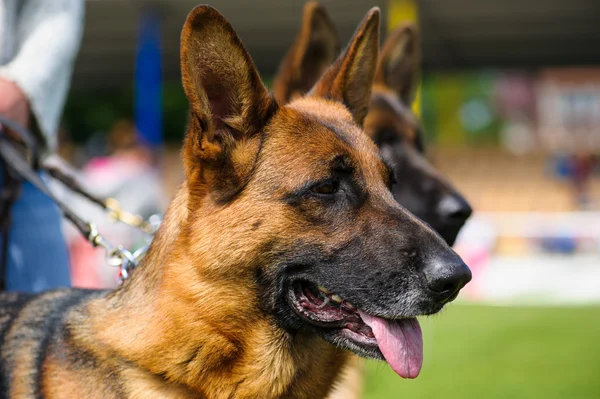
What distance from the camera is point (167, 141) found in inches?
1131

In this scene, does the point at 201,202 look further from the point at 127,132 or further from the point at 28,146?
the point at 127,132

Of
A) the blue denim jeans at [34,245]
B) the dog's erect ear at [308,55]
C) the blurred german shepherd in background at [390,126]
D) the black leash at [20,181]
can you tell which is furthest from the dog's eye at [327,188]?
the dog's erect ear at [308,55]

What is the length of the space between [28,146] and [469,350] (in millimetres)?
6152

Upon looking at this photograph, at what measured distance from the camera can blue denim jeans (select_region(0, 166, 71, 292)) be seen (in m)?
2.95

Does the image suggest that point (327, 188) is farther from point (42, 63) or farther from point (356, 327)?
point (42, 63)

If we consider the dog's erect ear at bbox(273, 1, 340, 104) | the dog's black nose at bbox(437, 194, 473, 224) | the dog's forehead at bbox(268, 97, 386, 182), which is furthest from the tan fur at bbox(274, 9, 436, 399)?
the dog's forehead at bbox(268, 97, 386, 182)

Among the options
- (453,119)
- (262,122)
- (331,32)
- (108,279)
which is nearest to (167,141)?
(453,119)

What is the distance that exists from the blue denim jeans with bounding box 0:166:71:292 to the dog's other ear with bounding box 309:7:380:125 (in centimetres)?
124

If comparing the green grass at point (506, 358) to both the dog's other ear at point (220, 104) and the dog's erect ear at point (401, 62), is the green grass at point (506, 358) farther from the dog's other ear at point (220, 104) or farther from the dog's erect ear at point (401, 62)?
the dog's other ear at point (220, 104)

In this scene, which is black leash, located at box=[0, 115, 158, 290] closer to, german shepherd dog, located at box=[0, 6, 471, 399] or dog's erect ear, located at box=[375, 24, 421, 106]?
german shepherd dog, located at box=[0, 6, 471, 399]

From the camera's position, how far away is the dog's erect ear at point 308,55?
437 centimetres

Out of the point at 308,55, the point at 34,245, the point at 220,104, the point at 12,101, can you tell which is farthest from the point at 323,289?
the point at 308,55

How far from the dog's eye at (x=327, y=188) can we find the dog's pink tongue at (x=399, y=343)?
0.41 meters

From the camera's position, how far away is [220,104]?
245 centimetres
